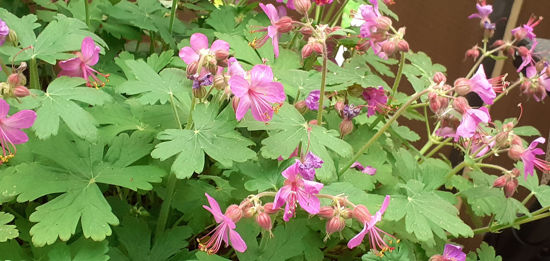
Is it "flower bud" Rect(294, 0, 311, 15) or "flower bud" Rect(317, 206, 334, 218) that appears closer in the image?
"flower bud" Rect(317, 206, 334, 218)

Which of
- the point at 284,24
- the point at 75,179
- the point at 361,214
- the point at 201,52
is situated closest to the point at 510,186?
the point at 361,214

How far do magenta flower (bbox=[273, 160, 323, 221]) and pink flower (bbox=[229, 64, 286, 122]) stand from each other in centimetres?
10

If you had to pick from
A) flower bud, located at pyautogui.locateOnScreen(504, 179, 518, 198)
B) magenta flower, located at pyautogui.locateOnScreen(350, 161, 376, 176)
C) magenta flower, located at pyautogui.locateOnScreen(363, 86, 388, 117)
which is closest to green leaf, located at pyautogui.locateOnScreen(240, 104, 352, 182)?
magenta flower, located at pyautogui.locateOnScreen(350, 161, 376, 176)

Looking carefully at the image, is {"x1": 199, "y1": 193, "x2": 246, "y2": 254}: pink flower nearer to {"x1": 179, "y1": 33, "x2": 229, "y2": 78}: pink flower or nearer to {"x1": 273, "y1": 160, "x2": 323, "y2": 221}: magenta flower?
{"x1": 273, "y1": 160, "x2": 323, "y2": 221}: magenta flower

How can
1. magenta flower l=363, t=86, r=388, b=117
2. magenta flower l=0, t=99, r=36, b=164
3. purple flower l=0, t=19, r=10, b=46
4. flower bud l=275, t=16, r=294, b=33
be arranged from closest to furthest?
magenta flower l=0, t=99, r=36, b=164 → purple flower l=0, t=19, r=10, b=46 → flower bud l=275, t=16, r=294, b=33 → magenta flower l=363, t=86, r=388, b=117

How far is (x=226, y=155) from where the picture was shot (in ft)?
2.43

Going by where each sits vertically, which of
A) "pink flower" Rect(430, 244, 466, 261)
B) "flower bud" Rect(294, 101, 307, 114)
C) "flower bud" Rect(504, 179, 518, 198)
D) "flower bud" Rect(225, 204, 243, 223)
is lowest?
"pink flower" Rect(430, 244, 466, 261)

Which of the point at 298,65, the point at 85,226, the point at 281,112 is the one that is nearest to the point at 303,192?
the point at 281,112

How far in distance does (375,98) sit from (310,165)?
1.11ft

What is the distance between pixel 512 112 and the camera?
1.97m

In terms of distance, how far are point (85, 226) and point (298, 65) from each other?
493 mm

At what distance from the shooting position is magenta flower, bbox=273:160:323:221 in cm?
68

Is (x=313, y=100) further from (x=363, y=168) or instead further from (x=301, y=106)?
(x=363, y=168)

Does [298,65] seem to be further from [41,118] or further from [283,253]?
[41,118]
